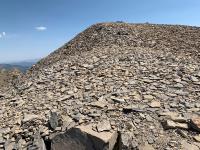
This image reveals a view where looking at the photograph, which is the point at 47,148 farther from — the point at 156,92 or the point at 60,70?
the point at 60,70

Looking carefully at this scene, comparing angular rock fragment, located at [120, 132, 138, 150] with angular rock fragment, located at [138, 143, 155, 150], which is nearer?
angular rock fragment, located at [138, 143, 155, 150]

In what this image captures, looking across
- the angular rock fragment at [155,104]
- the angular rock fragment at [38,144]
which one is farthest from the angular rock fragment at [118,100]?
the angular rock fragment at [38,144]

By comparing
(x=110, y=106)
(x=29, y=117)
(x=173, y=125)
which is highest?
(x=110, y=106)

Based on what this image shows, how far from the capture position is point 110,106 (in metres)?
11.0

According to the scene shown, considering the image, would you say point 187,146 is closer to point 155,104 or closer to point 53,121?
point 155,104

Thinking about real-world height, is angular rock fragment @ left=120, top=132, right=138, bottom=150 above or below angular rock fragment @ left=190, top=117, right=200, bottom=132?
below

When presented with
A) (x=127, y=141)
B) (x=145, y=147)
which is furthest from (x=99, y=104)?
(x=145, y=147)

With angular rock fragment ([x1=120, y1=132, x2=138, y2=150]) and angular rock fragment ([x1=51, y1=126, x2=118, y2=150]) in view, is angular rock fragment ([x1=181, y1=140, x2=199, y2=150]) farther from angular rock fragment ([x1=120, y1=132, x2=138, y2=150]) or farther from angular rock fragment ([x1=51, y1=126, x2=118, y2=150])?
angular rock fragment ([x1=51, y1=126, x2=118, y2=150])

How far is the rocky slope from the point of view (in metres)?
9.16

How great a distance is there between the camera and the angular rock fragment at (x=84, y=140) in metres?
8.80

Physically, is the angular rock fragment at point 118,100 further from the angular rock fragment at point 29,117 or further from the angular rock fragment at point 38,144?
the angular rock fragment at point 38,144

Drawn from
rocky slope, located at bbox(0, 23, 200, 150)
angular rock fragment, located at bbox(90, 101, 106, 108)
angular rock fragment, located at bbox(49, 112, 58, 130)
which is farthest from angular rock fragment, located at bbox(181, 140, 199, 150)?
angular rock fragment, located at bbox(49, 112, 58, 130)

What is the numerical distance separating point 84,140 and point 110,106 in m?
2.41

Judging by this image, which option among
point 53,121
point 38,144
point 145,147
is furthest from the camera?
point 53,121
